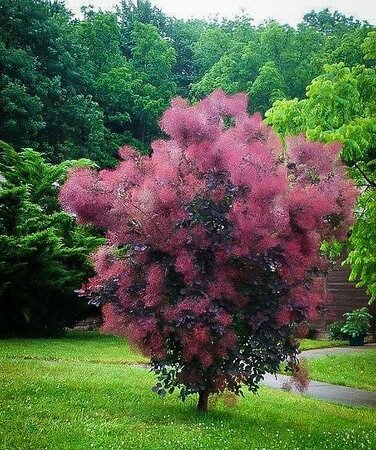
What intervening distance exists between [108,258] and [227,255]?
155cm

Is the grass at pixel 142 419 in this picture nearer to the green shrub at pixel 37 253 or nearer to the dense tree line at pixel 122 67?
the green shrub at pixel 37 253

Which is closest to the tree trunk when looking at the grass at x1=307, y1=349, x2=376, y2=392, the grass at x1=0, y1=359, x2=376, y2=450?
the grass at x1=0, y1=359, x2=376, y2=450

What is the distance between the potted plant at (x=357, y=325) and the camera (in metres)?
18.9

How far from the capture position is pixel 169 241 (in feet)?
23.5

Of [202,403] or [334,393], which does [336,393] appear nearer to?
[334,393]

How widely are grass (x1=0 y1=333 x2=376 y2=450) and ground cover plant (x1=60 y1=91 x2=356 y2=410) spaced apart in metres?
0.55

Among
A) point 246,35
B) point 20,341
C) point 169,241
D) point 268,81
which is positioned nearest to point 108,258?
point 169,241

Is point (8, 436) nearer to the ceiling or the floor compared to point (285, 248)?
nearer to the floor

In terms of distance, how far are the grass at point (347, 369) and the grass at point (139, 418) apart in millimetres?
2266

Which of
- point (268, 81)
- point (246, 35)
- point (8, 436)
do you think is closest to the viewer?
point (8, 436)

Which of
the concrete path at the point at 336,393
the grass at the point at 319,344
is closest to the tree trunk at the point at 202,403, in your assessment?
the concrete path at the point at 336,393

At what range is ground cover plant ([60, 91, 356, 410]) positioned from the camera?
7.11 metres

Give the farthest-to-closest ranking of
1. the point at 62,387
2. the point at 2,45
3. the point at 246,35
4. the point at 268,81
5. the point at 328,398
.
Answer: the point at 246,35, the point at 268,81, the point at 2,45, the point at 328,398, the point at 62,387

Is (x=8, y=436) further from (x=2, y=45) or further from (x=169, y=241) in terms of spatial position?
(x=2, y=45)
